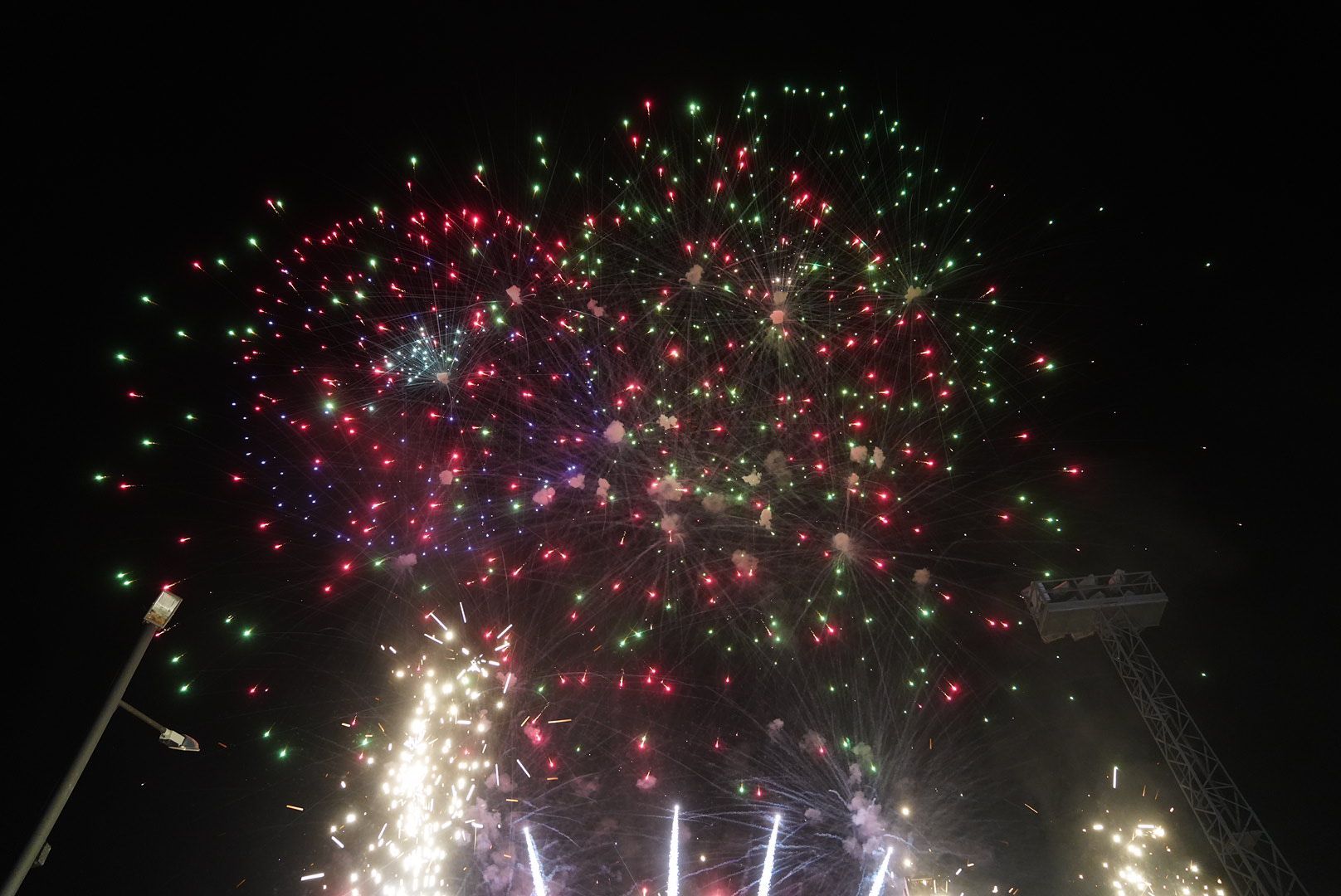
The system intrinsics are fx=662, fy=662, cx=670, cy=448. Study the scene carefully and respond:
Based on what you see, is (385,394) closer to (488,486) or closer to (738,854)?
(488,486)

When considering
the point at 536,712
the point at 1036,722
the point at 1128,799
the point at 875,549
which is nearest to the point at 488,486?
the point at 536,712

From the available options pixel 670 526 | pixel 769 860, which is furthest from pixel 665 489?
pixel 769 860

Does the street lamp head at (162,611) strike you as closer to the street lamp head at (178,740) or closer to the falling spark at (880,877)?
the street lamp head at (178,740)

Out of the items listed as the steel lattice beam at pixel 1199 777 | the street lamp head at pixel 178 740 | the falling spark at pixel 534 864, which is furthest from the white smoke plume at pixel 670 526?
the street lamp head at pixel 178 740

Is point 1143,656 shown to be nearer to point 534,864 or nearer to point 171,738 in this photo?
point 534,864

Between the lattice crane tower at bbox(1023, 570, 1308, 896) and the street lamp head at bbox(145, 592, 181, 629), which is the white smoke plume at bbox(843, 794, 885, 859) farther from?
the street lamp head at bbox(145, 592, 181, 629)

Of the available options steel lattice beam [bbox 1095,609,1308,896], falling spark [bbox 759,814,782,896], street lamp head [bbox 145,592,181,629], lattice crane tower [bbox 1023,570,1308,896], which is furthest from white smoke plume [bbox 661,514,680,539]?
street lamp head [bbox 145,592,181,629]
